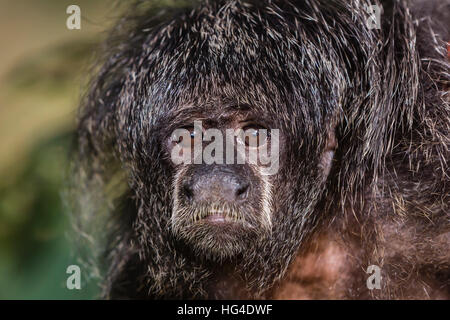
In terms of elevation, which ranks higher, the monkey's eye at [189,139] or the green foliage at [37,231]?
the monkey's eye at [189,139]

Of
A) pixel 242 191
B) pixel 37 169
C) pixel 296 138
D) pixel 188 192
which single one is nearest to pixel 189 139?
pixel 188 192

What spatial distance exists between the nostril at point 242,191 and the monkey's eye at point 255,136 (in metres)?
0.25

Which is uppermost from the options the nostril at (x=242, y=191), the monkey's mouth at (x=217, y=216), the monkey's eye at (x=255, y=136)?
the monkey's eye at (x=255, y=136)

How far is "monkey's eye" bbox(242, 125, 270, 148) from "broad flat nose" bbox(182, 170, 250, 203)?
0.24 metres

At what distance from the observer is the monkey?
3443 mm

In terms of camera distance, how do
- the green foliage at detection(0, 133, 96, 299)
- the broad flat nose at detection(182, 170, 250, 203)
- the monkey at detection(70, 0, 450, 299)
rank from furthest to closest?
1. the green foliage at detection(0, 133, 96, 299)
2. the monkey at detection(70, 0, 450, 299)
3. the broad flat nose at detection(182, 170, 250, 203)

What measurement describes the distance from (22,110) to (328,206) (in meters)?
2.53

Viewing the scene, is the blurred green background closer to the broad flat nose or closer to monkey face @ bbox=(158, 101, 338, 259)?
monkey face @ bbox=(158, 101, 338, 259)

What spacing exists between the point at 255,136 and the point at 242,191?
1.05 ft

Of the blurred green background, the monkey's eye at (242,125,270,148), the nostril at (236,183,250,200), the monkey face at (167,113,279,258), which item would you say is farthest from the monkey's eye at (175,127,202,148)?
the blurred green background

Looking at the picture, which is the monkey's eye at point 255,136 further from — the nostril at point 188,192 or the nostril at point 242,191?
the nostril at point 188,192

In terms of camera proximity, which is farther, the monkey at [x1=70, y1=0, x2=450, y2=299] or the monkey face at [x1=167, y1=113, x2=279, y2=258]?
the monkey at [x1=70, y1=0, x2=450, y2=299]

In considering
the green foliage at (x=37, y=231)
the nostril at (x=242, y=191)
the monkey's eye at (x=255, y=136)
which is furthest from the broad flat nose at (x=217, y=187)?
the green foliage at (x=37, y=231)

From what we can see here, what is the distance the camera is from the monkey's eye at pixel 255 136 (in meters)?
3.47
